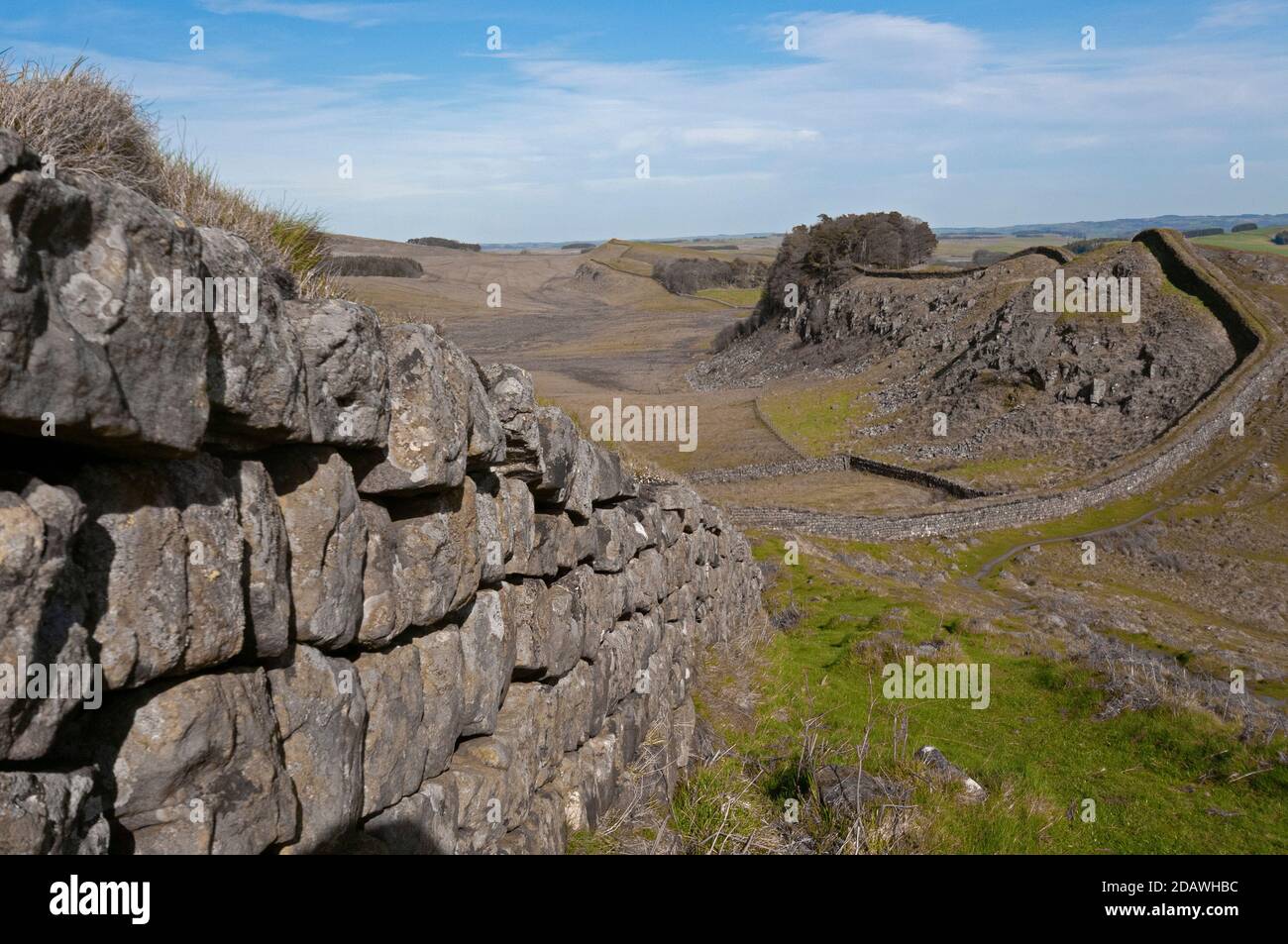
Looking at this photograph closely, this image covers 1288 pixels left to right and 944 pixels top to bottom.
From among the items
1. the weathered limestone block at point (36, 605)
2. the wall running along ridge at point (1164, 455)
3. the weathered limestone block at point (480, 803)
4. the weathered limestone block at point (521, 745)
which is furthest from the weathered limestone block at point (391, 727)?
the wall running along ridge at point (1164, 455)

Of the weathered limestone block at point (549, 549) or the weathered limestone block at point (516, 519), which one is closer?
the weathered limestone block at point (516, 519)

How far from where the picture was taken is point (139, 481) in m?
3.06

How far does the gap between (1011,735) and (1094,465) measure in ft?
127

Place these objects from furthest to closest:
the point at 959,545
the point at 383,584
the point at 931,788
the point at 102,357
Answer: the point at 959,545 < the point at 931,788 < the point at 383,584 < the point at 102,357

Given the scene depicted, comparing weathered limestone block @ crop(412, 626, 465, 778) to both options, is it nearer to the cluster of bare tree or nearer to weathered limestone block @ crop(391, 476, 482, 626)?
weathered limestone block @ crop(391, 476, 482, 626)

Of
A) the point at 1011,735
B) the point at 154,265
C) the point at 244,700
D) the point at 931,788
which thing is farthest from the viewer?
the point at 1011,735

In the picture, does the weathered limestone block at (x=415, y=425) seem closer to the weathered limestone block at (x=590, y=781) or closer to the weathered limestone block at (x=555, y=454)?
the weathered limestone block at (x=555, y=454)

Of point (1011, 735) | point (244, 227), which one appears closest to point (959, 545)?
point (1011, 735)

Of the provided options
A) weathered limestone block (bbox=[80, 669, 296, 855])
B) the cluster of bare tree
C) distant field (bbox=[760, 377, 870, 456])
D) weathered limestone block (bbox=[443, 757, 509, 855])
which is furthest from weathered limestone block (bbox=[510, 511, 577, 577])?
the cluster of bare tree

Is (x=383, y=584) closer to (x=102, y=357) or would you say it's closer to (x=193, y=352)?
(x=193, y=352)

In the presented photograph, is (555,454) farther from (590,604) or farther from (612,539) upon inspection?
(612,539)

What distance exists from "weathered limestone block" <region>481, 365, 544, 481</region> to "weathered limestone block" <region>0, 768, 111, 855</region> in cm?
349

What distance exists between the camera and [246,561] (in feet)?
11.3

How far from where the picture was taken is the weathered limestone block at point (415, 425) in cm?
449
